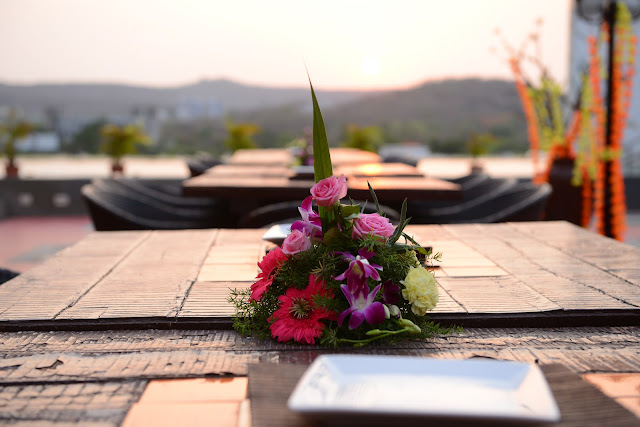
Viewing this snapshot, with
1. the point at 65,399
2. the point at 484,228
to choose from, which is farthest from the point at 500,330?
the point at 484,228

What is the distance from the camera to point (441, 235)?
202cm

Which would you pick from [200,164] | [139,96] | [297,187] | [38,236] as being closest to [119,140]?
[38,236]

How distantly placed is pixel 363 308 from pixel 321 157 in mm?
248

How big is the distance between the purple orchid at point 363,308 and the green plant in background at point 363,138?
26.5 feet

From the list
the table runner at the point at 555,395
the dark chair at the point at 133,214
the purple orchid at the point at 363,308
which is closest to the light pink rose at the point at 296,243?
the purple orchid at the point at 363,308

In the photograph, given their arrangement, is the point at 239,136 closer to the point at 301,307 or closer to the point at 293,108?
the point at 293,108

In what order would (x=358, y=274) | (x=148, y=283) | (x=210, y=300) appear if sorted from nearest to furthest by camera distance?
(x=358, y=274) → (x=210, y=300) → (x=148, y=283)

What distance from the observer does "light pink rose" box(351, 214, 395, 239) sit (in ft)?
3.29

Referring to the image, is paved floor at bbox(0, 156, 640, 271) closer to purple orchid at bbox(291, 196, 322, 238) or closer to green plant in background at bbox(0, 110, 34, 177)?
green plant in background at bbox(0, 110, 34, 177)

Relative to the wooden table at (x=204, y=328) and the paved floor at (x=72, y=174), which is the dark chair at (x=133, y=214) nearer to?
the wooden table at (x=204, y=328)

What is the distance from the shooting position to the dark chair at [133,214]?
2840 mm

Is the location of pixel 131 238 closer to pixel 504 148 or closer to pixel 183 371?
pixel 183 371

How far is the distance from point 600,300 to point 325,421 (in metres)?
0.77

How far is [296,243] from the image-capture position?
1021 mm
